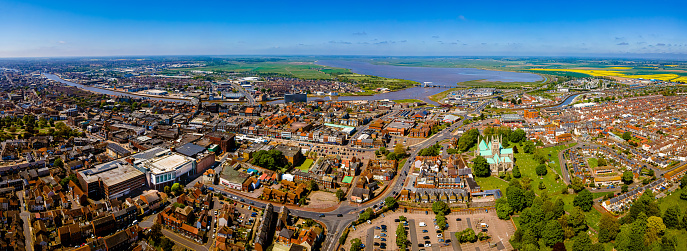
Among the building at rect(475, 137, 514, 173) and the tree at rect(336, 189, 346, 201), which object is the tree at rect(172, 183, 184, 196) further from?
the building at rect(475, 137, 514, 173)

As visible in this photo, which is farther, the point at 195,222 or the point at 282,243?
the point at 195,222

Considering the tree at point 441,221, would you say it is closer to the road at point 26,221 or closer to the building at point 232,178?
the building at point 232,178

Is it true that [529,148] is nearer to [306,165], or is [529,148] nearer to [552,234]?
[552,234]

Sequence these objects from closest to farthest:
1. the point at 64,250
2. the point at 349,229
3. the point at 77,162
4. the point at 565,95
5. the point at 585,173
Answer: the point at 64,250 < the point at 349,229 < the point at 585,173 < the point at 77,162 < the point at 565,95

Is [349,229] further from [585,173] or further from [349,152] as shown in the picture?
[585,173]

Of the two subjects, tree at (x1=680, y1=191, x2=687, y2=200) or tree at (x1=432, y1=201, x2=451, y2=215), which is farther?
tree at (x1=680, y1=191, x2=687, y2=200)

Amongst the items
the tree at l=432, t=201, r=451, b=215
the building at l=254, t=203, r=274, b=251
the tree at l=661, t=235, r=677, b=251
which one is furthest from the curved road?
the tree at l=661, t=235, r=677, b=251

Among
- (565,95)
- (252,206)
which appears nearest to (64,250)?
(252,206)
